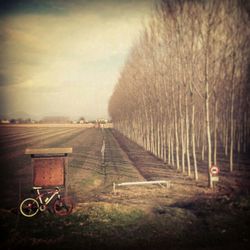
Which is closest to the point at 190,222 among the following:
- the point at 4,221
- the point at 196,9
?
the point at 4,221

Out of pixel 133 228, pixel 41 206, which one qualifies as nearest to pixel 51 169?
pixel 41 206

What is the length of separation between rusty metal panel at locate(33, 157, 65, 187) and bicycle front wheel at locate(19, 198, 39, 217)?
2.72ft

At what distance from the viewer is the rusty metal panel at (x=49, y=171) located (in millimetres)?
10617

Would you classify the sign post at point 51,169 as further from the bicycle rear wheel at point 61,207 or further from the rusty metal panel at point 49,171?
the bicycle rear wheel at point 61,207

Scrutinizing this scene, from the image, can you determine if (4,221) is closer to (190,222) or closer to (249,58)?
(190,222)

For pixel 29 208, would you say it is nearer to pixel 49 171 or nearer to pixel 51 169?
pixel 49 171

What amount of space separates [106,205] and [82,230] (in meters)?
2.34

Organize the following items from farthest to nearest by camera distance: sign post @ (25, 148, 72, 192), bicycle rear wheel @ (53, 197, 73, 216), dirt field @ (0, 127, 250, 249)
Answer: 1. sign post @ (25, 148, 72, 192)
2. bicycle rear wheel @ (53, 197, 73, 216)
3. dirt field @ (0, 127, 250, 249)

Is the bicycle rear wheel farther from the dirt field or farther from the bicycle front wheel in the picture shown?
the bicycle front wheel

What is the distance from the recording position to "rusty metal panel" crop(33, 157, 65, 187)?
10.6 meters

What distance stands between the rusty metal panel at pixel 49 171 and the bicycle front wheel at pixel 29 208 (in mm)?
830

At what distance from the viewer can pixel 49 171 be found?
10758 millimetres

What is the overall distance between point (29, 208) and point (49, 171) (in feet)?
5.55

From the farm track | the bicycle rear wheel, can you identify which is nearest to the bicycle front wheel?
the bicycle rear wheel
